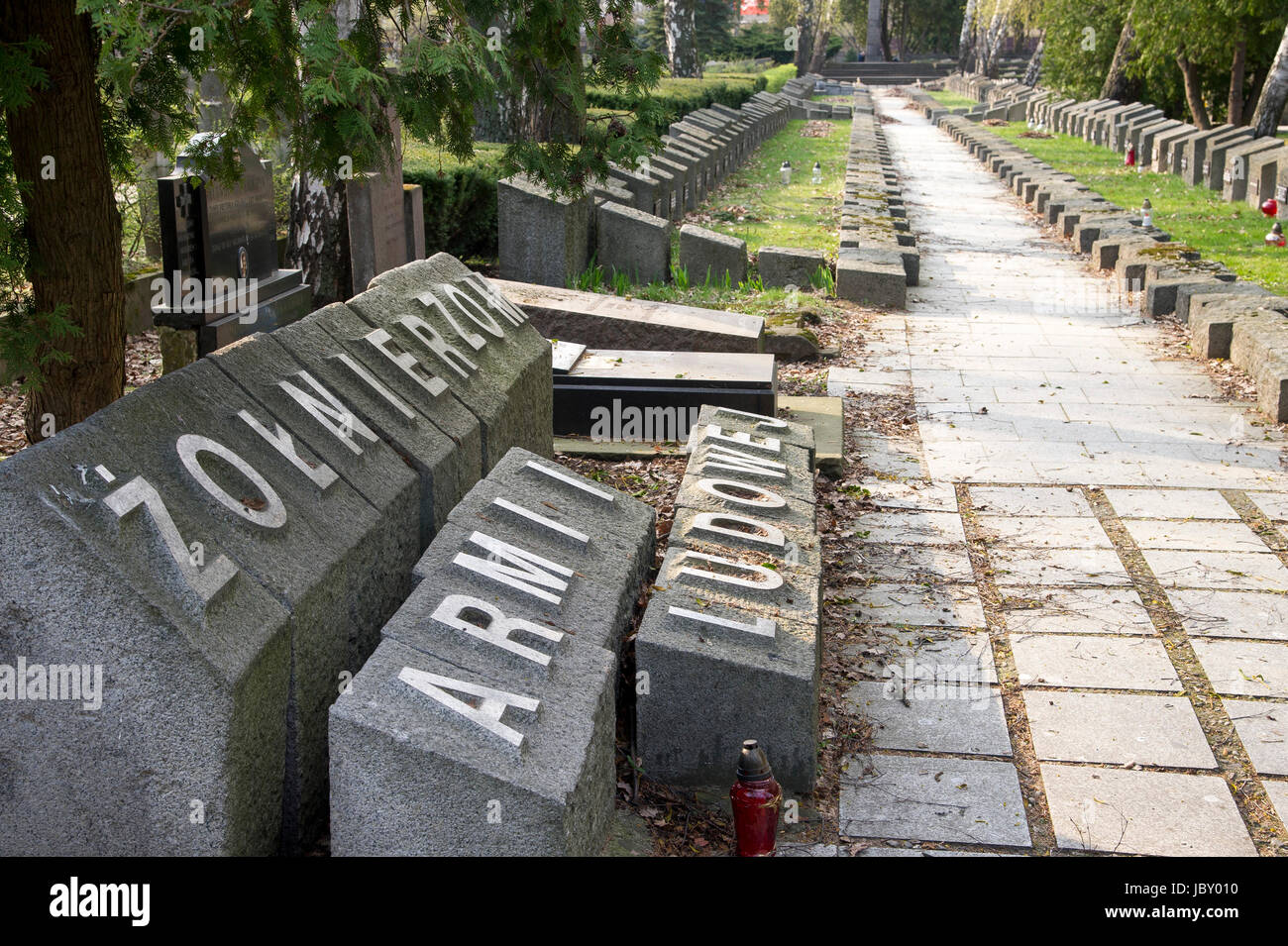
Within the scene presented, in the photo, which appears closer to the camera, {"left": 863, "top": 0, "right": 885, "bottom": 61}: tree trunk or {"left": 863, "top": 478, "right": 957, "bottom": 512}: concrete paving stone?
{"left": 863, "top": 478, "right": 957, "bottom": 512}: concrete paving stone

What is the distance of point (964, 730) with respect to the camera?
4609 millimetres

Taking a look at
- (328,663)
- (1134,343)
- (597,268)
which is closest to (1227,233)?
(1134,343)

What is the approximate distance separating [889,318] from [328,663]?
9.17 meters

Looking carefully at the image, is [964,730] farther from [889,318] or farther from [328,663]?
[889,318]

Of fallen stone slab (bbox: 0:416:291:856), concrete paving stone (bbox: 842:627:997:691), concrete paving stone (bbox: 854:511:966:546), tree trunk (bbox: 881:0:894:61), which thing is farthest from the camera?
tree trunk (bbox: 881:0:894:61)

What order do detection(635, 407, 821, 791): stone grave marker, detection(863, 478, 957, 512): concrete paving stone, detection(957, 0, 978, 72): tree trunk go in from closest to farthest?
detection(635, 407, 821, 791): stone grave marker, detection(863, 478, 957, 512): concrete paving stone, detection(957, 0, 978, 72): tree trunk

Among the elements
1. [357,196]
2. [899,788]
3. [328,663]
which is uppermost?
[357,196]

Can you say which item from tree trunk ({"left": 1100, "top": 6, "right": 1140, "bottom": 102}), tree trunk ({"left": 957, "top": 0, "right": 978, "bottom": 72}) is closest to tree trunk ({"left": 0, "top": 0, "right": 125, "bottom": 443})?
tree trunk ({"left": 1100, "top": 6, "right": 1140, "bottom": 102})

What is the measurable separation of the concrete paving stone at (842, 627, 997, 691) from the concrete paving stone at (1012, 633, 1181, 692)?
0.50 feet

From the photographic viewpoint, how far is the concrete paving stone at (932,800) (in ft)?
13.1

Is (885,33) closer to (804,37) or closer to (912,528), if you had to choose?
(804,37)

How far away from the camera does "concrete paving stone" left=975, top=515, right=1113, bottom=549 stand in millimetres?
6410

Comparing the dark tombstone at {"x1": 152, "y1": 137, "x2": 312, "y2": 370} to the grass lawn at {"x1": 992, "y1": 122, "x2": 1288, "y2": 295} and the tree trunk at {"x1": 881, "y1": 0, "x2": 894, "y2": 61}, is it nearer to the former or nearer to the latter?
the grass lawn at {"x1": 992, "y1": 122, "x2": 1288, "y2": 295}

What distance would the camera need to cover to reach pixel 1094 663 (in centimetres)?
511
